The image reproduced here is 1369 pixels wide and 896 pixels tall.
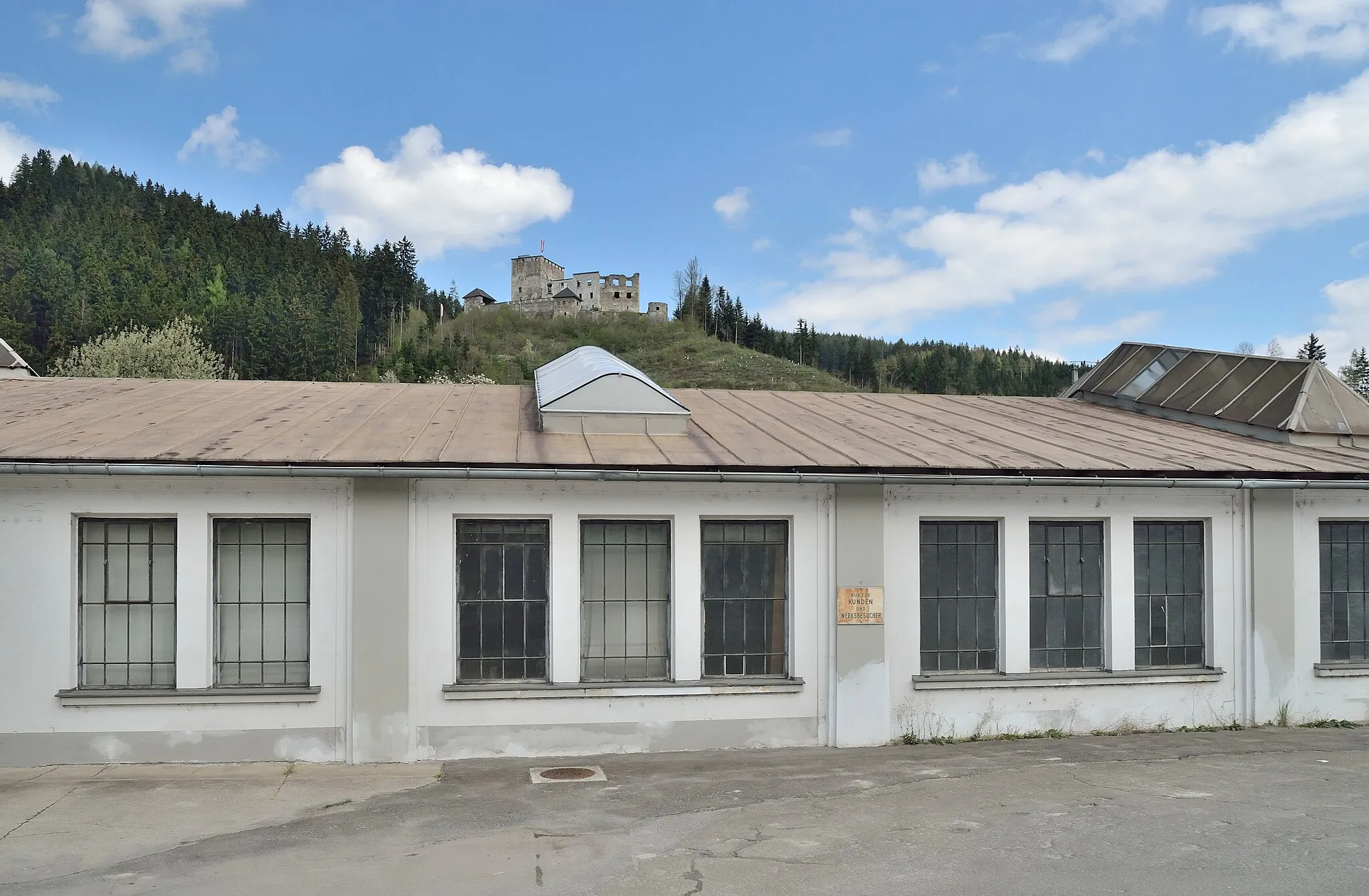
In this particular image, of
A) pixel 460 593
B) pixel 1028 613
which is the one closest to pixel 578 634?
pixel 460 593

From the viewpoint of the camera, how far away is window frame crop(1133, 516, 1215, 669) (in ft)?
37.6

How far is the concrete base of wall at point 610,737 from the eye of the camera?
9.99 metres

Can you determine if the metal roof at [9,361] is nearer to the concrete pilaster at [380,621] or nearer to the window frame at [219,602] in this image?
the window frame at [219,602]

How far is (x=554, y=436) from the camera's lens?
446 inches

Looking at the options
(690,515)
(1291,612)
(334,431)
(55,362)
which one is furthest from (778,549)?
(55,362)

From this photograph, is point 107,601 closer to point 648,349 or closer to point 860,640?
point 860,640

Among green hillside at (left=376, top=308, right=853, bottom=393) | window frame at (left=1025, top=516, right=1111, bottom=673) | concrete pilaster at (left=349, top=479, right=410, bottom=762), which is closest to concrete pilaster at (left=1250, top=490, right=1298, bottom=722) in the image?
window frame at (left=1025, top=516, right=1111, bottom=673)

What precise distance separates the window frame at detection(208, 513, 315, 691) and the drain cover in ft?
8.07

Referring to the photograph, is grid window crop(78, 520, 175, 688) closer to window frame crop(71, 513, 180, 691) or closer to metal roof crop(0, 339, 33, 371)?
window frame crop(71, 513, 180, 691)

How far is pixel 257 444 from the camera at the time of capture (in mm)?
10000

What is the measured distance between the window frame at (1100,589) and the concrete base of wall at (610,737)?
2790mm

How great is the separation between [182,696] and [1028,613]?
876 cm

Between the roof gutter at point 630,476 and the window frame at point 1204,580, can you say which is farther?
the window frame at point 1204,580

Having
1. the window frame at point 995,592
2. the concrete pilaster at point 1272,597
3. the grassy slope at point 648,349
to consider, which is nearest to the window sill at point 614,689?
the window frame at point 995,592
